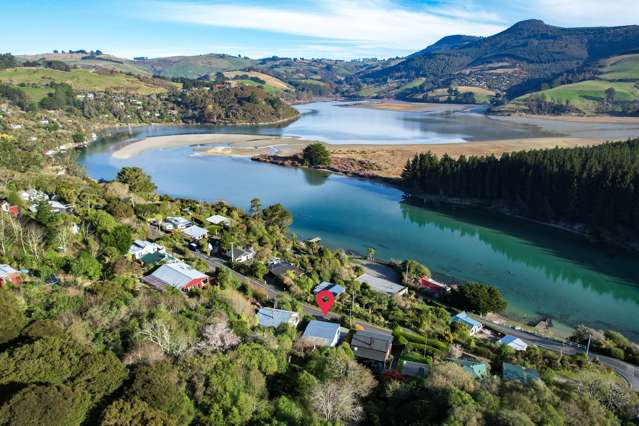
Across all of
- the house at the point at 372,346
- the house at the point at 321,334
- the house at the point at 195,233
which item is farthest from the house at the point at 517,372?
the house at the point at 195,233

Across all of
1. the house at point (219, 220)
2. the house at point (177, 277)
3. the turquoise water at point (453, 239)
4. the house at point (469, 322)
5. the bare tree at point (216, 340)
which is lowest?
the turquoise water at point (453, 239)

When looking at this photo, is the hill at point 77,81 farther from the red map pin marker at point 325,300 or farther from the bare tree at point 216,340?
the bare tree at point 216,340

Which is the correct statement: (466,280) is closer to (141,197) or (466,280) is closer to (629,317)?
(629,317)

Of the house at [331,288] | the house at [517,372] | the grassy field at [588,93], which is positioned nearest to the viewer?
the house at [517,372]

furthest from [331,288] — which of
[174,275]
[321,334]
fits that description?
[174,275]

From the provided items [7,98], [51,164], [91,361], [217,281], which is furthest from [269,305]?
[7,98]

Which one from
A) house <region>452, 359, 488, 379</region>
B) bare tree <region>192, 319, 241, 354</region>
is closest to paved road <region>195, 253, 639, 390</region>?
house <region>452, 359, 488, 379</region>

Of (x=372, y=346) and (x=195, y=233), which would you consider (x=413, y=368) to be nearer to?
(x=372, y=346)

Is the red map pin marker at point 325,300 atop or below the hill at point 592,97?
below
